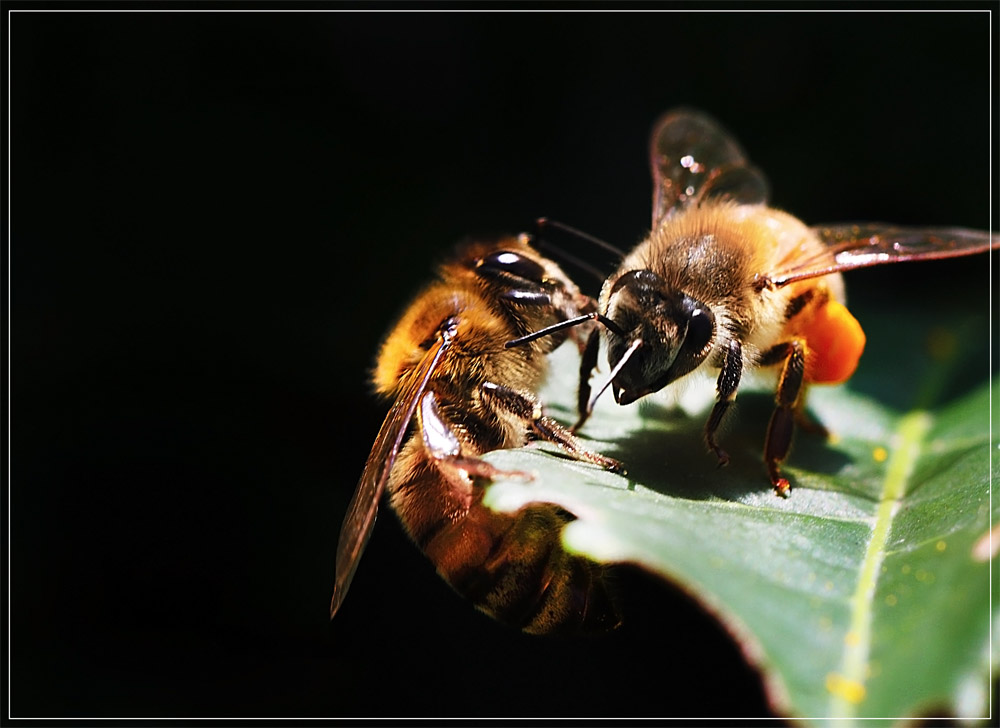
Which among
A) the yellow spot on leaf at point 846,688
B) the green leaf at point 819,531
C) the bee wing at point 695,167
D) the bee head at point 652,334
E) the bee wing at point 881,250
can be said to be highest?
the bee wing at point 695,167

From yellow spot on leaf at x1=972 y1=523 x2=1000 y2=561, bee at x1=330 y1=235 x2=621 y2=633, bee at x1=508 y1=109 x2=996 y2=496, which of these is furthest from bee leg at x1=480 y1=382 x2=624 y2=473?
yellow spot on leaf at x1=972 y1=523 x2=1000 y2=561

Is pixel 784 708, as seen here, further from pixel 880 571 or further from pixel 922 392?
pixel 922 392

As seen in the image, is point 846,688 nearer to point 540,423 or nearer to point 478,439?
point 540,423

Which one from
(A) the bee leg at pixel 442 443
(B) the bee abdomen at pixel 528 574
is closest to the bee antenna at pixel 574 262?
(A) the bee leg at pixel 442 443

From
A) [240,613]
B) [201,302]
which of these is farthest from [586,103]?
[240,613]

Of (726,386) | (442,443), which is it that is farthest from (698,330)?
(442,443)

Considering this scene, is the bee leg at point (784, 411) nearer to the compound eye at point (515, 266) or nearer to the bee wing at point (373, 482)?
the compound eye at point (515, 266)
